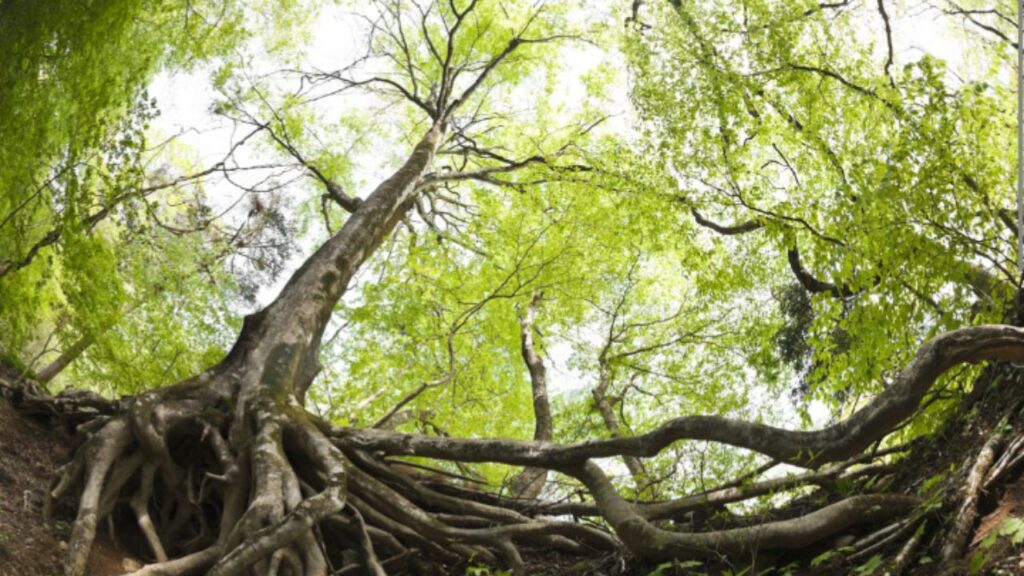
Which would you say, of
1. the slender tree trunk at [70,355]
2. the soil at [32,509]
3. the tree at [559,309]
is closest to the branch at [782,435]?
the tree at [559,309]

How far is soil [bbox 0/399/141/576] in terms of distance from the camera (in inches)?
219

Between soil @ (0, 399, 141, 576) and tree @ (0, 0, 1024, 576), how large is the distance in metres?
0.23

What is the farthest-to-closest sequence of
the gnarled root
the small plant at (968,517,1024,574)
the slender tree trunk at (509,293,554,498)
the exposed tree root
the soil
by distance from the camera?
the slender tree trunk at (509,293,554,498)
the gnarled root
the soil
the exposed tree root
the small plant at (968,517,1024,574)

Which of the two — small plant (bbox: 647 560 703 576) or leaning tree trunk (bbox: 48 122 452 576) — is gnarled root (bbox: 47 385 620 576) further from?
small plant (bbox: 647 560 703 576)

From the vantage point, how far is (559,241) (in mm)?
13312

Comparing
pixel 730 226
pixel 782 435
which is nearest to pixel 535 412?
pixel 730 226

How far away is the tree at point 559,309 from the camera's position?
5.88 m

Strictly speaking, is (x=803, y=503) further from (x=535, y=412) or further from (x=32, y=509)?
(x=32, y=509)

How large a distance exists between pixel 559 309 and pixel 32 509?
9.24 m

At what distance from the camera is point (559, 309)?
14.4 m

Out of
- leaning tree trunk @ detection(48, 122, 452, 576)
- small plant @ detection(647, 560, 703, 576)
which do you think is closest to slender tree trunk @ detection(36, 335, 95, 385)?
leaning tree trunk @ detection(48, 122, 452, 576)

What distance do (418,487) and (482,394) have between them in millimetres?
7710

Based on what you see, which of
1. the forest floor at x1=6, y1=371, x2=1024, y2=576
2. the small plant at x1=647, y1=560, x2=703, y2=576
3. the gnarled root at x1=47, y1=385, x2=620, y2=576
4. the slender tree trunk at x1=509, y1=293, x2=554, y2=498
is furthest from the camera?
the slender tree trunk at x1=509, y1=293, x2=554, y2=498

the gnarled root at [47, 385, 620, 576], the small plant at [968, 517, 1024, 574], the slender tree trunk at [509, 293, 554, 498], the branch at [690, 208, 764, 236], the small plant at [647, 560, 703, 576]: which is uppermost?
the branch at [690, 208, 764, 236]
